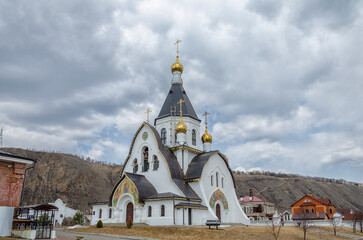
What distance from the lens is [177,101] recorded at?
3056cm

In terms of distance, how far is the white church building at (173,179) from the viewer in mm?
22938

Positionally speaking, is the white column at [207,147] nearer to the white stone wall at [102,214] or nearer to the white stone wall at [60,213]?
the white stone wall at [102,214]

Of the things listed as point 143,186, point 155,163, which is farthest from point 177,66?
point 143,186

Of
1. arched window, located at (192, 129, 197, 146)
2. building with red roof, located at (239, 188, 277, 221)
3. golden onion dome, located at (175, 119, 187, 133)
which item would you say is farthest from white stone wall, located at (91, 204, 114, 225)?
building with red roof, located at (239, 188, 277, 221)

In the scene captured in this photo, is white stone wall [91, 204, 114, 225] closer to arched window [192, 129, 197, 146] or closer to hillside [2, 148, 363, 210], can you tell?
arched window [192, 129, 197, 146]

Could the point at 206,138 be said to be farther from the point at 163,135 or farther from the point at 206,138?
the point at 163,135

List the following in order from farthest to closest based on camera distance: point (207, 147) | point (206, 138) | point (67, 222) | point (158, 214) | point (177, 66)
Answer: point (67, 222) < point (177, 66) < point (206, 138) < point (207, 147) < point (158, 214)

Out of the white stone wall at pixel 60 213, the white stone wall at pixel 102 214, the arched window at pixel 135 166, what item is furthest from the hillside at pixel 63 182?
the arched window at pixel 135 166

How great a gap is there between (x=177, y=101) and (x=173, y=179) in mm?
8995

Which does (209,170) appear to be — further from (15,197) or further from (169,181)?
(15,197)

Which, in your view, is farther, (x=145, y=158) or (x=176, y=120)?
(x=176, y=120)

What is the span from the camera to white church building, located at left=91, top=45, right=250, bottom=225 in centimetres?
2294

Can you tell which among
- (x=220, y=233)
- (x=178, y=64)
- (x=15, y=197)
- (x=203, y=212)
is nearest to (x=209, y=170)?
(x=203, y=212)

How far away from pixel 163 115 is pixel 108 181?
4872 cm
